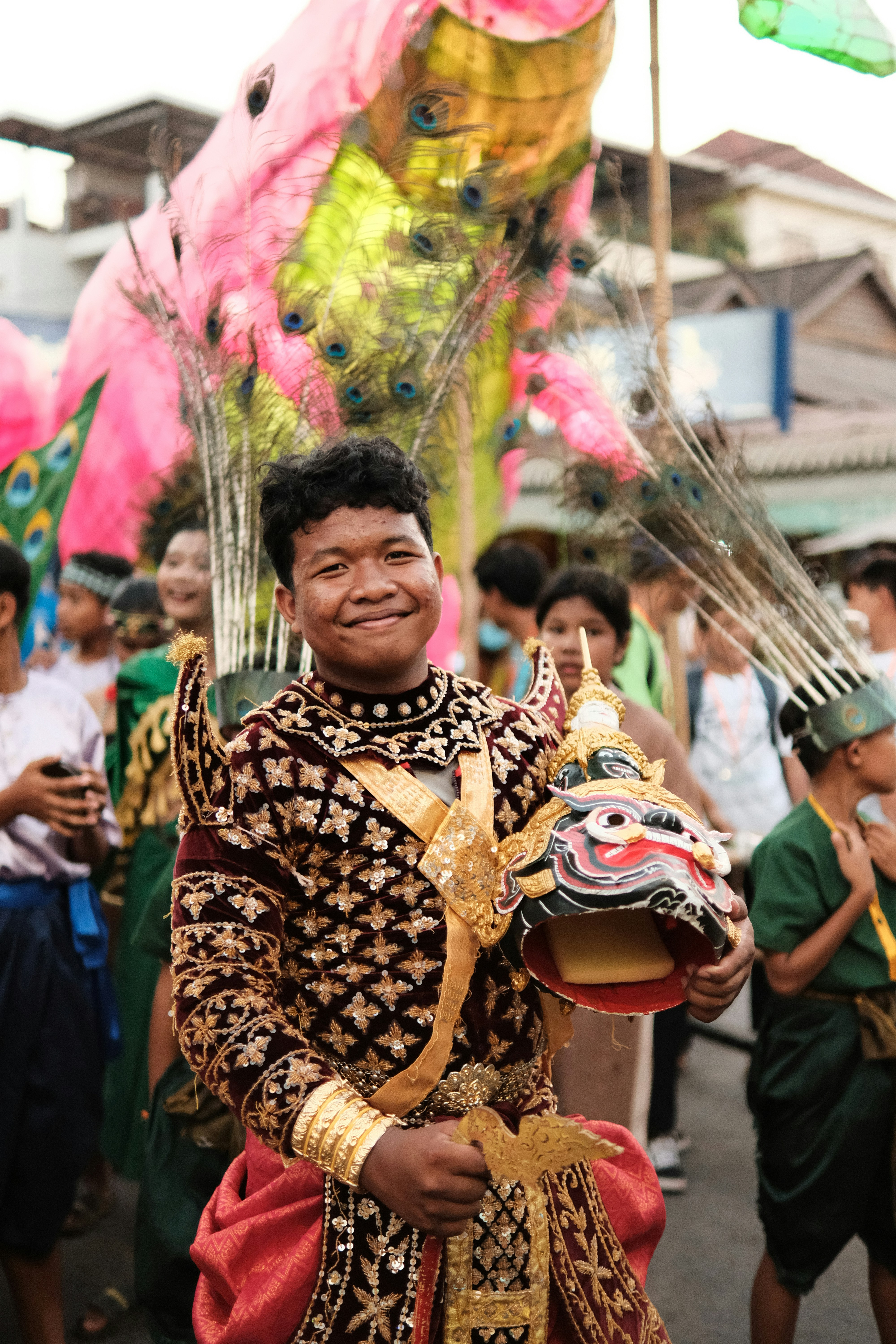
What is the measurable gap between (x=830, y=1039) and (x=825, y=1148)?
247 mm

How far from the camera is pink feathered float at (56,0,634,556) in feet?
10.3

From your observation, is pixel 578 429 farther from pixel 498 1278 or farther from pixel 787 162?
pixel 787 162

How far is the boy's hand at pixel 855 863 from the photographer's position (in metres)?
2.95

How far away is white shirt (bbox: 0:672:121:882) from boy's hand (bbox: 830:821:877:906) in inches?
72.0

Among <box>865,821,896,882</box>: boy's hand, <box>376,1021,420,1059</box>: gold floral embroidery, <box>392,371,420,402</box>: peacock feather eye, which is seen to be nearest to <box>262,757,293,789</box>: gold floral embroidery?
<box>376,1021,420,1059</box>: gold floral embroidery

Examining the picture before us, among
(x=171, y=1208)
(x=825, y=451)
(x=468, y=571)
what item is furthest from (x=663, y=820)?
(x=825, y=451)

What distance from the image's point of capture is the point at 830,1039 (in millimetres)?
3047

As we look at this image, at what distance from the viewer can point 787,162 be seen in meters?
18.7

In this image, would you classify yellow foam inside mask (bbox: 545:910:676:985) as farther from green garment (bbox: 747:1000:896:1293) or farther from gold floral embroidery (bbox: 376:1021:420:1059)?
green garment (bbox: 747:1000:896:1293)

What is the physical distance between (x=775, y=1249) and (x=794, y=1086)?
0.39m

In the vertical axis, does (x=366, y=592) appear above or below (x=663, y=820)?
above

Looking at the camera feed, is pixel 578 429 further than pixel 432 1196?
Yes

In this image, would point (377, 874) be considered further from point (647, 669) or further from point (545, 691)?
point (647, 669)

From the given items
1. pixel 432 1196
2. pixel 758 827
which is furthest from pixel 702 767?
pixel 432 1196
